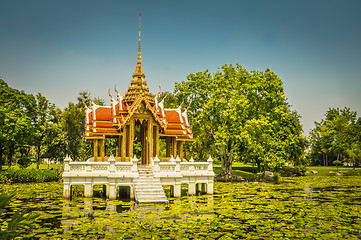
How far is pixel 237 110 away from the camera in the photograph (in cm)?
3672

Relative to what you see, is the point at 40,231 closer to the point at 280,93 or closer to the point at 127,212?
the point at 127,212

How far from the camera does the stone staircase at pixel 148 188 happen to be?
1825 centimetres

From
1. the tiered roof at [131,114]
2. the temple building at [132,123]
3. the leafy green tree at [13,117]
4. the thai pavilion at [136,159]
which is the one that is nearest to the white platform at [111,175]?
the thai pavilion at [136,159]

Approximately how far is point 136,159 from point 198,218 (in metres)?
7.18

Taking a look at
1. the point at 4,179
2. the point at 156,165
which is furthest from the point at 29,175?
the point at 156,165

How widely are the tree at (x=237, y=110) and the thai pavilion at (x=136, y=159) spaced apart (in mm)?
10239

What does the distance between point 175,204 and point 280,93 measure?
25799 millimetres

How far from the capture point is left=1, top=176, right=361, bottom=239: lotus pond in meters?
11.2

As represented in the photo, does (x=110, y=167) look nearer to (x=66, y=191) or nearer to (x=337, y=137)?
(x=66, y=191)

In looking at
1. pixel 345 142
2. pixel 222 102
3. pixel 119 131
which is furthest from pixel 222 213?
pixel 345 142

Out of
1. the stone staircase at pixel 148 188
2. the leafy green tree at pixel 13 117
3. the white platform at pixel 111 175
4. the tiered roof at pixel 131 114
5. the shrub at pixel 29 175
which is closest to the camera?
the stone staircase at pixel 148 188

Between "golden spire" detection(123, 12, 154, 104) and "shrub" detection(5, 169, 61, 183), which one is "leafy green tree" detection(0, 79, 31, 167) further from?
"golden spire" detection(123, 12, 154, 104)

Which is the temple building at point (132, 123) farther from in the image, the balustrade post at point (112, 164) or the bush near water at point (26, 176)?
the bush near water at point (26, 176)

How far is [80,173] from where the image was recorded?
63.5 ft
